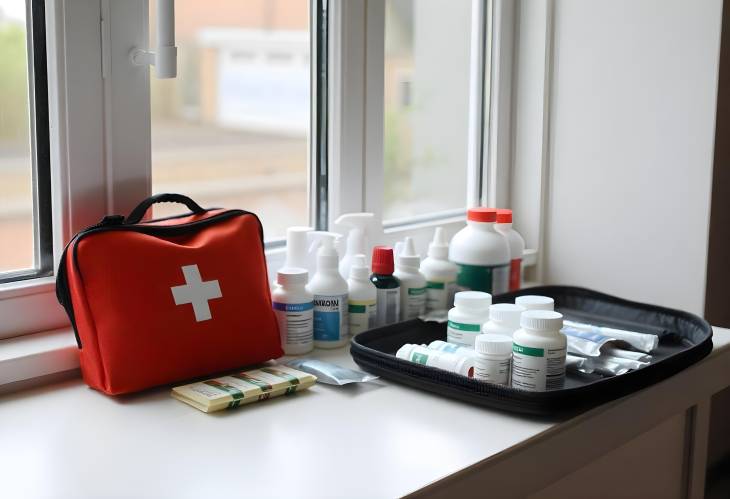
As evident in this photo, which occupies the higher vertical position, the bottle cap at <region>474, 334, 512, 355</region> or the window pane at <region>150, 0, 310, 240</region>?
the window pane at <region>150, 0, 310, 240</region>

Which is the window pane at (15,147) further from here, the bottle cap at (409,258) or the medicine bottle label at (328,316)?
the bottle cap at (409,258)

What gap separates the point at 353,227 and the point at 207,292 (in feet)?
1.24

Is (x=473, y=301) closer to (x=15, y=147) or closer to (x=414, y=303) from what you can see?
(x=414, y=303)

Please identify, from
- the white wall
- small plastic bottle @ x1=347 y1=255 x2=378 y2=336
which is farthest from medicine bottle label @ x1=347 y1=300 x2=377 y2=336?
the white wall

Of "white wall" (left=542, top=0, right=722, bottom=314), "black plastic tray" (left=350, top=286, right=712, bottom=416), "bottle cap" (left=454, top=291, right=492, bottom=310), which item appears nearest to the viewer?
"black plastic tray" (left=350, top=286, right=712, bottom=416)

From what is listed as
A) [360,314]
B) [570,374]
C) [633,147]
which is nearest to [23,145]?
[360,314]

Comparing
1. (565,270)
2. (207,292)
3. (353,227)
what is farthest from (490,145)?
(207,292)

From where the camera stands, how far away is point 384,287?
1.32m

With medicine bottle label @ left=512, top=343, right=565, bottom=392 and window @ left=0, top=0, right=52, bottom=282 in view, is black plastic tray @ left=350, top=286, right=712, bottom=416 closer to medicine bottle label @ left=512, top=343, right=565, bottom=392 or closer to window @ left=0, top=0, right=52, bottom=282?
medicine bottle label @ left=512, top=343, right=565, bottom=392

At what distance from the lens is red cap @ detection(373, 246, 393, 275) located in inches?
51.8

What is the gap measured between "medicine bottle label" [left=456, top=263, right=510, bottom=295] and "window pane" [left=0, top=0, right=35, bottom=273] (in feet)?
2.12

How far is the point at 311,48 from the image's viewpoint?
1.43m

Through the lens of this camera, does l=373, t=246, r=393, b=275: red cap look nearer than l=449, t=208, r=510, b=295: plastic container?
Yes

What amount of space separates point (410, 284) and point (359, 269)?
10 cm
